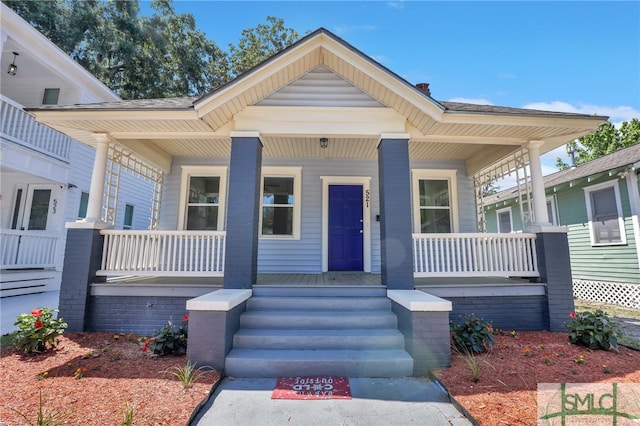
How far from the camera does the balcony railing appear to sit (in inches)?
280

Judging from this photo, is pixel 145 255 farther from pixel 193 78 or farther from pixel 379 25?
pixel 193 78

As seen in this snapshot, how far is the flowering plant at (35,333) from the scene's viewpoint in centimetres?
359

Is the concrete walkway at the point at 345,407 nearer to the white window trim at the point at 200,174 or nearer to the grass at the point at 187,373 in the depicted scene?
the grass at the point at 187,373

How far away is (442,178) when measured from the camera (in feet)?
23.6

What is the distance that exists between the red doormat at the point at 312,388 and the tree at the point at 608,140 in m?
20.0

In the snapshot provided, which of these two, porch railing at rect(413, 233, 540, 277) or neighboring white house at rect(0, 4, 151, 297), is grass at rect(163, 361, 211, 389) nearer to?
porch railing at rect(413, 233, 540, 277)

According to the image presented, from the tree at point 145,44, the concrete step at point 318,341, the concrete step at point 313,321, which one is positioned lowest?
the concrete step at point 318,341

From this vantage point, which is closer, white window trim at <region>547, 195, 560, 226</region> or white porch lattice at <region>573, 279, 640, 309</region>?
white porch lattice at <region>573, 279, 640, 309</region>

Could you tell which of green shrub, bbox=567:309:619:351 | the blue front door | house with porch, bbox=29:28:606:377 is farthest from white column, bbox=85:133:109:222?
green shrub, bbox=567:309:619:351

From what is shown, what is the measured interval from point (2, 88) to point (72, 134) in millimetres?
7120

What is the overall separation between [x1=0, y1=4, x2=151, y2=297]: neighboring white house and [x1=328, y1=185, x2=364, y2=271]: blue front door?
16.4ft

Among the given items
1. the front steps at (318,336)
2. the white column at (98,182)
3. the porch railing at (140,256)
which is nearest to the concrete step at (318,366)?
the front steps at (318,336)

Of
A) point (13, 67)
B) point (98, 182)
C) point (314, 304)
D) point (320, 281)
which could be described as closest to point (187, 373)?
point (314, 304)

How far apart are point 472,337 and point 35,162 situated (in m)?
10.7
